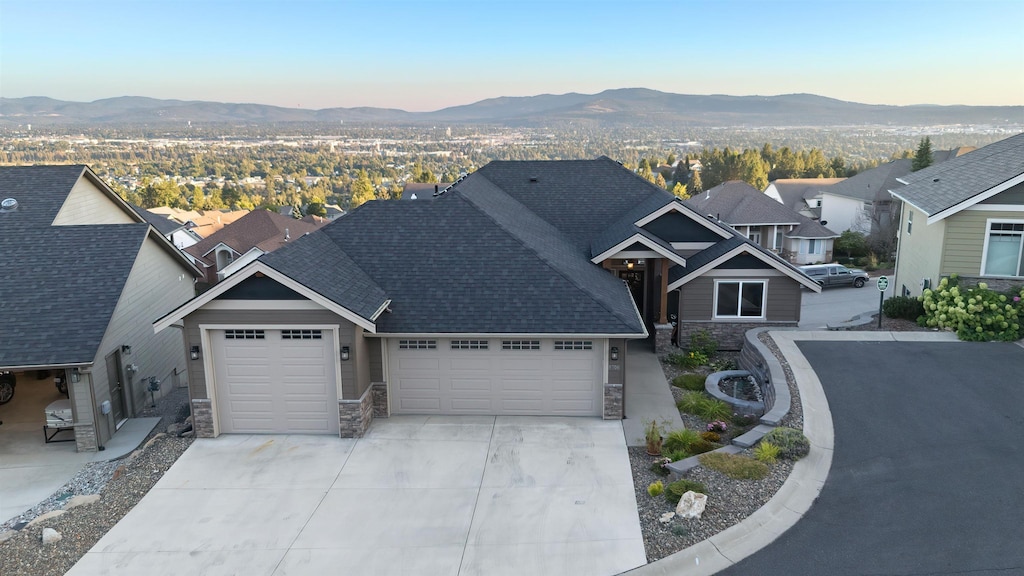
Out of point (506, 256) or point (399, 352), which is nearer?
point (399, 352)

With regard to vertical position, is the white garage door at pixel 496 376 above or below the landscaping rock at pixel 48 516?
above

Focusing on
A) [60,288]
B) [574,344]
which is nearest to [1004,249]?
[574,344]

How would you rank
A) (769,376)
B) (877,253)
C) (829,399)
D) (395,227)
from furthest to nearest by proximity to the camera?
1. (877,253)
2. (395,227)
3. (769,376)
4. (829,399)

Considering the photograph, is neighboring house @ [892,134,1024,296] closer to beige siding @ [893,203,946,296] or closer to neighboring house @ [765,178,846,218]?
beige siding @ [893,203,946,296]

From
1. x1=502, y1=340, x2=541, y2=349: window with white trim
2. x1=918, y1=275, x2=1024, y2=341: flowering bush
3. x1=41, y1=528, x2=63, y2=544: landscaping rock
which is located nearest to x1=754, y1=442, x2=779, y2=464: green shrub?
x1=502, y1=340, x2=541, y2=349: window with white trim

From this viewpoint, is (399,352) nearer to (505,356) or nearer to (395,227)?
(505,356)

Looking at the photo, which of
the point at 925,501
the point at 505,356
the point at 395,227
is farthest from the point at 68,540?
the point at 925,501

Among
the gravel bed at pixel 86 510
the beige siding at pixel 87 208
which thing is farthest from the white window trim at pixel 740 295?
the beige siding at pixel 87 208

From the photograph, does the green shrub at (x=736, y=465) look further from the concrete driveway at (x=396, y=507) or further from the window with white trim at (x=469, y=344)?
A: the window with white trim at (x=469, y=344)
